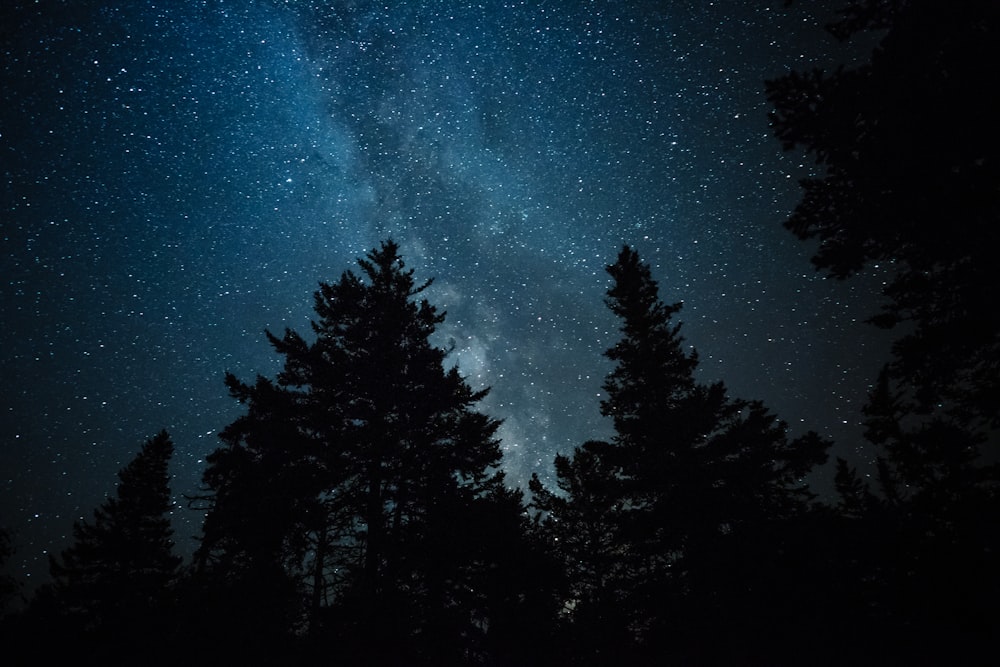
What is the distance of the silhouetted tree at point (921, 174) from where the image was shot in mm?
4988

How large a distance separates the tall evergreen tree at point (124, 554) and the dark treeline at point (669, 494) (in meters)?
0.53

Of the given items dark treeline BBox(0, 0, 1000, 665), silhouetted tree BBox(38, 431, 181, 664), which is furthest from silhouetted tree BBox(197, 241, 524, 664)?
silhouetted tree BBox(38, 431, 181, 664)

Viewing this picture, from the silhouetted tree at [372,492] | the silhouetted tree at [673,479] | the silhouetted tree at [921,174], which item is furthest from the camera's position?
the silhouetted tree at [673,479]

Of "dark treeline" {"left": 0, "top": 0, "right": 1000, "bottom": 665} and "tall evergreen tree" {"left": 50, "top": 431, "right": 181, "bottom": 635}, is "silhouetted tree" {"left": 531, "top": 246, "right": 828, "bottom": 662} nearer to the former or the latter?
"dark treeline" {"left": 0, "top": 0, "right": 1000, "bottom": 665}

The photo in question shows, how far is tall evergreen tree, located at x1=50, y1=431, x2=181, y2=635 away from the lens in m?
18.3

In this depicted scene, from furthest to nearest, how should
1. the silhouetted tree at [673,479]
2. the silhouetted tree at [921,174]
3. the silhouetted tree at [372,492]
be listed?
the silhouetted tree at [673,479] < the silhouetted tree at [372,492] < the silhouetted tree at [921,174]

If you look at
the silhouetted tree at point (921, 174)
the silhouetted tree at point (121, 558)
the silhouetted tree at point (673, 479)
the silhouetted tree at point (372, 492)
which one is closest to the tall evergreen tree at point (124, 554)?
the silhouetted tree at point (121, 558)

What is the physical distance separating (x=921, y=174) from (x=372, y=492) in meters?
12.6

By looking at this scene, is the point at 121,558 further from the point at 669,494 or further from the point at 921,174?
the point at 921,174

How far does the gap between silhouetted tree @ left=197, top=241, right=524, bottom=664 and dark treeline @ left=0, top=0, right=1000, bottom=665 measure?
7 centimetres

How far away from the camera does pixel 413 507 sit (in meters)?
11.1

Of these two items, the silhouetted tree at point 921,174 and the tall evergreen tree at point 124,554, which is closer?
the silhouetted tree at point 921,174

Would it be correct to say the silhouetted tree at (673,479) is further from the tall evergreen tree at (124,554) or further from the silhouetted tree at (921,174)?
the tall evergreen tree at (124,554)

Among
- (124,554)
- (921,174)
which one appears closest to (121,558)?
(124,554)
